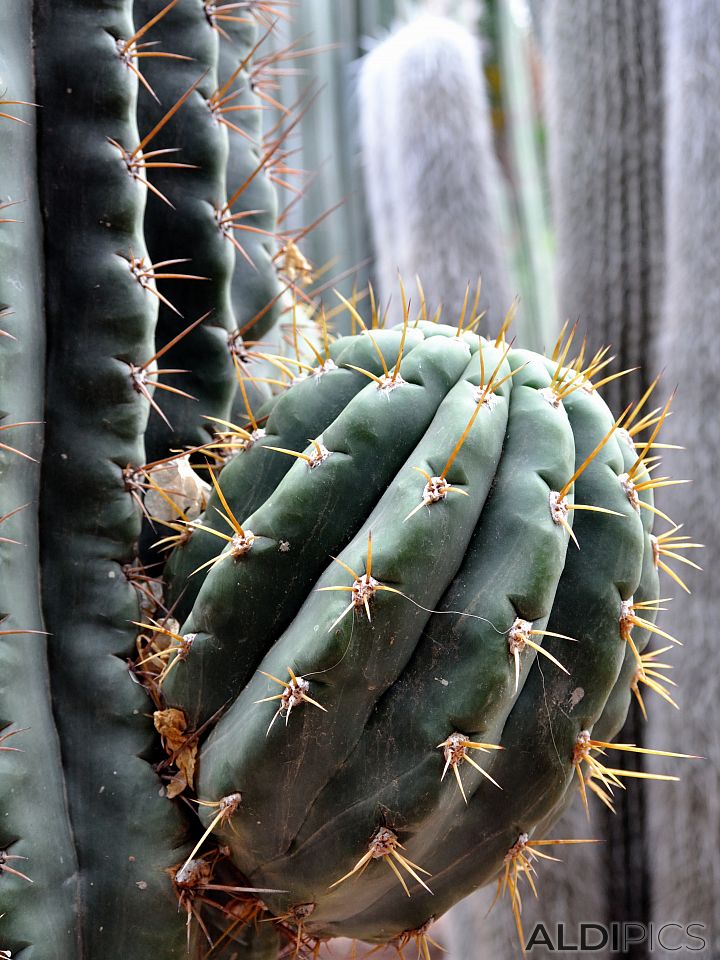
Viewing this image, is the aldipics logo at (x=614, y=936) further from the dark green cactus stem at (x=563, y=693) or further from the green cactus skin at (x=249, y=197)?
the green cactus skin at (x=249, y=197)

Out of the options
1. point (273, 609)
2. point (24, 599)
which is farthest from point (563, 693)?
point (24, 599)

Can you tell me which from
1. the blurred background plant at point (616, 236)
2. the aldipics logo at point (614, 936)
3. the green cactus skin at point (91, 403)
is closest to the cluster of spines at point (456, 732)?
the green cactus skin at point (91, 403)

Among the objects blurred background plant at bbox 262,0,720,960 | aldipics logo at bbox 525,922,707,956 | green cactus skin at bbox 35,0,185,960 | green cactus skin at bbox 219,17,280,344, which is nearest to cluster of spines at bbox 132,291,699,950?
green cactus skin at bbox 35,0,185,960

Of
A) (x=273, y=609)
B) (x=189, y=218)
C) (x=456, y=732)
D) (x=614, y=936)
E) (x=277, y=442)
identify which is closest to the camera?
(x=456, y=732)

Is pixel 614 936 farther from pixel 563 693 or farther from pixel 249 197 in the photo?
pixel 249 197

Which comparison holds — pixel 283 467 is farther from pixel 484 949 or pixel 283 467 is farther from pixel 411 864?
pixel 484 949

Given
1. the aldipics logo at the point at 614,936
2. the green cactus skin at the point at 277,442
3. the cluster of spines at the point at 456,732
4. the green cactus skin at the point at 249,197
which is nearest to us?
the cluster of spines at the point at 456,732

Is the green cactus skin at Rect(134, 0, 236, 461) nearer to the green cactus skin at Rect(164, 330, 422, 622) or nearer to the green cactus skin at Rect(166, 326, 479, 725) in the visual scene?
the green cactus skin at Rect(164, 330, 422, 622)
